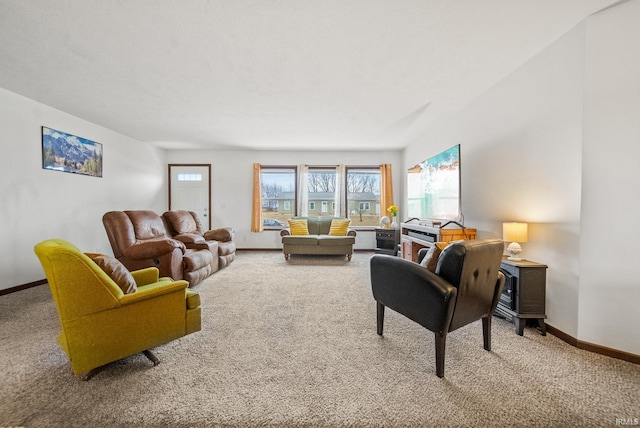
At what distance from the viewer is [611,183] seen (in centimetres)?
184

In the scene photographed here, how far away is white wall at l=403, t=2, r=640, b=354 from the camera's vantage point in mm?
1803

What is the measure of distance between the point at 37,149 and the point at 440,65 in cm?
537

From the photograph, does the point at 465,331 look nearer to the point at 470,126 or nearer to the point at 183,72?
the point at 470,126

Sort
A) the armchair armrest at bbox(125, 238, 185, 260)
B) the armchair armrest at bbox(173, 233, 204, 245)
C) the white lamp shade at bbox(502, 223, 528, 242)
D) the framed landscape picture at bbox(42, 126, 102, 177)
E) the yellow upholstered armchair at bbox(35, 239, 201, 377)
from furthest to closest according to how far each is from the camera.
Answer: the armchair armrest at bbox(173, 233, 204, 245) < the framed landscape picture at bbox(42, 126, 102, 177) < the armchair armrest at bbox(125, 238, 185, 260) < the white lamp shade at bbox(502, 223, 528, 242) < the yellow upholstered armchair at bbox(35, 239, 201, 377)

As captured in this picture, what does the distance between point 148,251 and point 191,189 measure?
3583 mm

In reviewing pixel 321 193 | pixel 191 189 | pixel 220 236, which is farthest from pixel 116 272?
pixel 191 189

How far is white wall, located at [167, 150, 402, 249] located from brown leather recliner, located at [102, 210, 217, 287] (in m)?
2.44

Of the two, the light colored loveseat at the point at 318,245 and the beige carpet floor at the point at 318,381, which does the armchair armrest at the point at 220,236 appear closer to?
the light colored loveseat at the point at 318,245

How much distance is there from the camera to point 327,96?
3260 millimetres

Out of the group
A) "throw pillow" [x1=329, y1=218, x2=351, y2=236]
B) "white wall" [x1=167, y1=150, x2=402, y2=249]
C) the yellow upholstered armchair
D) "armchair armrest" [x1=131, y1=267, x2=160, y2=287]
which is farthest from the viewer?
"white wall" [x1=167, y1=150, x2=402, y2=249]

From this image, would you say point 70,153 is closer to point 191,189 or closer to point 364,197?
point 191,189

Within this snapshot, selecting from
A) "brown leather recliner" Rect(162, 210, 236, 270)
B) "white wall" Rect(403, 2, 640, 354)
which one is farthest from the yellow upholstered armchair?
"white wall" Rect(403, 2, 640, 354)

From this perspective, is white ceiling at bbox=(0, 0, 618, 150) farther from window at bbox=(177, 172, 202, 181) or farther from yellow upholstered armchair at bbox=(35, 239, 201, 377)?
window at bbox=(177, 172, 202, 181)

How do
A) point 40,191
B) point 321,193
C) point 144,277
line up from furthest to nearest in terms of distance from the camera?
point 321,193, point 40,191, point 144,277
